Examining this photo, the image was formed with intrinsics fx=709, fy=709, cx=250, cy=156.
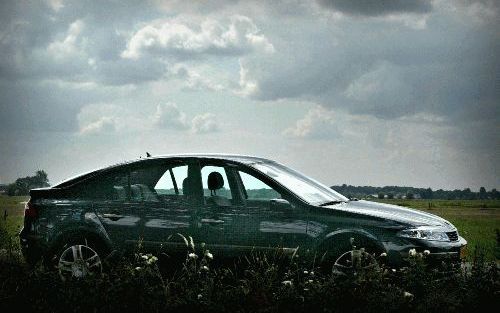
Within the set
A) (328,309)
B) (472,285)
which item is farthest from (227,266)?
(472,285)

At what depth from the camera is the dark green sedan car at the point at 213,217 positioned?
805cm

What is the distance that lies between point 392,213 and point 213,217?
2.12m

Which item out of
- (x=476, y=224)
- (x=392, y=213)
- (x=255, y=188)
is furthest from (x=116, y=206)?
(x=476, y=224)

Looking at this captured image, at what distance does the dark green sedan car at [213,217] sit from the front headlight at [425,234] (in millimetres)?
12

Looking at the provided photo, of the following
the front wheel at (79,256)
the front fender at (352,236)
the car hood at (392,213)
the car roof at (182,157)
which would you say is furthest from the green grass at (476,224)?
the front wheel at (79,256)

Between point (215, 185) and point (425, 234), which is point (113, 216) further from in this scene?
point (425, 234)

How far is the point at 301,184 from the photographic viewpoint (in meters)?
8.90

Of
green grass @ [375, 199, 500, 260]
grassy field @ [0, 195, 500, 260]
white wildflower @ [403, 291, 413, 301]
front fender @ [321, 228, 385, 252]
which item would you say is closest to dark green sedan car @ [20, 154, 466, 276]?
front fender @ [321, 228, 385, 252]

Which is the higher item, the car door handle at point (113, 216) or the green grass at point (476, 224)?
the car door handle at point (113, 216)

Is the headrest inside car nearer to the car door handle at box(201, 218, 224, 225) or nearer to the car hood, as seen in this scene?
the car door handle at box(201, 218, 224, 225)

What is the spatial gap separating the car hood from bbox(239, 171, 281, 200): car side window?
78 centimetres

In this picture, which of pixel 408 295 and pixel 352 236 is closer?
pixel 408 295

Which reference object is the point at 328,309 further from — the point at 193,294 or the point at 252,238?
the point at 252,238

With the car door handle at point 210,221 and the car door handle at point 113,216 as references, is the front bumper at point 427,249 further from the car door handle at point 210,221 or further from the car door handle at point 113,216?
the car door handle at point 113,216
